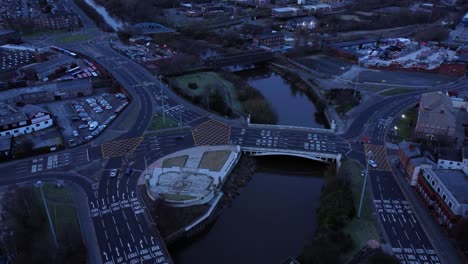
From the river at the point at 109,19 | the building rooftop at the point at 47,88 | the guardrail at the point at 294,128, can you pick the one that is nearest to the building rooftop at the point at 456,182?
the guardrail at the point at 294,128

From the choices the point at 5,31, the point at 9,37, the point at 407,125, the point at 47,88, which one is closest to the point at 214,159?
the point at 407,125

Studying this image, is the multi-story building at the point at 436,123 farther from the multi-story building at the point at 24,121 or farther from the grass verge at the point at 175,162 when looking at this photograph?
the multi-story building at the point at 24,121

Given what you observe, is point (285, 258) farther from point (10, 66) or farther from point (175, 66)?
point (10, 66)

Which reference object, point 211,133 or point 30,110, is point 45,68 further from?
point 211,133

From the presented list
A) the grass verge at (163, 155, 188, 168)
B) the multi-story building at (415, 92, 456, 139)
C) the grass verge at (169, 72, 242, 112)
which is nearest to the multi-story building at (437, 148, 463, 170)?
the multi-story building at (415, 92, 456, 139)

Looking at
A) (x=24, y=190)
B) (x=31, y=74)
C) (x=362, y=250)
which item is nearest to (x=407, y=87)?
(x=362, y=250)

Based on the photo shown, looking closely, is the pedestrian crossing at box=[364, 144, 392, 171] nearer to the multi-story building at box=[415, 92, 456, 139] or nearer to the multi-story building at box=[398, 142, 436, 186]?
the multi-story building at box=[398, 142, 436, 186]

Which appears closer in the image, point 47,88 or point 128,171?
point 128,171
